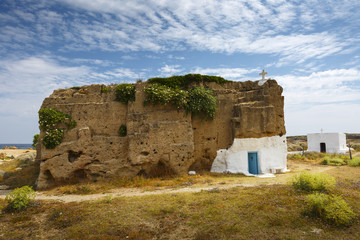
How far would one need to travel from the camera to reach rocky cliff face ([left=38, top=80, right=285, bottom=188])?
1396cm

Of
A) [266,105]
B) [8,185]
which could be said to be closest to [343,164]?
[266,105]

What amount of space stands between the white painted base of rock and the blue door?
0.21m

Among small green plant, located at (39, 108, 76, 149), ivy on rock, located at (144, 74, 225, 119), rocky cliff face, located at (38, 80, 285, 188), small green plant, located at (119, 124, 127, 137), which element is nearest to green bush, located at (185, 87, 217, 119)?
ivy on rock, located at (144, 74, 225, 119)

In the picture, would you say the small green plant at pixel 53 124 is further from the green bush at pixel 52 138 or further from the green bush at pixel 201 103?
the green bush at pixel 201 103

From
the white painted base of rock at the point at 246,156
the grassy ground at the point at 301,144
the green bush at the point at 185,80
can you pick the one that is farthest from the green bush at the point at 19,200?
the grassy ground at the point at 301,144

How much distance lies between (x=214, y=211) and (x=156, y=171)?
6.70 meters

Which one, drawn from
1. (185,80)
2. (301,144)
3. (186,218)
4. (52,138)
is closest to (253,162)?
(185,80)

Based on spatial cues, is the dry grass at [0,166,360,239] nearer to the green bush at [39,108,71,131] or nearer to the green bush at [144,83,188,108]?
the green bush at [39,108,71,131]

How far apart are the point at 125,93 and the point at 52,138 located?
17.0ft

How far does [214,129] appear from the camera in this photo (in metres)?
16.7

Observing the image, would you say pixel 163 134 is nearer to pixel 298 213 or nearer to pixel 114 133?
pixel 114 133

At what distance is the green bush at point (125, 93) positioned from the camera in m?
15.1

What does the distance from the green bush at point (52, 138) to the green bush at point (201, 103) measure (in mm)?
8277

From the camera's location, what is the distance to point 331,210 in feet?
24.1
